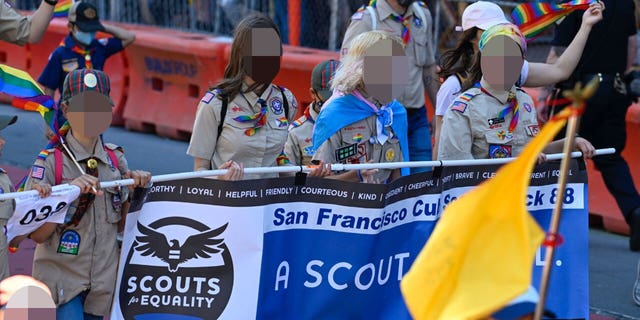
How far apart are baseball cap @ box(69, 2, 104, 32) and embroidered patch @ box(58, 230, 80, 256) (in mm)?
4380

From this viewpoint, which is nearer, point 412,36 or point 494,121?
point 494,121

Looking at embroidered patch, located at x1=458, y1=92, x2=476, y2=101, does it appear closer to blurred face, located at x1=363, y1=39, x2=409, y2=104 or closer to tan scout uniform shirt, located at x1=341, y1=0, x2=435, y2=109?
blurred face, located at x1=363, y1=39, x2=409, y2=104

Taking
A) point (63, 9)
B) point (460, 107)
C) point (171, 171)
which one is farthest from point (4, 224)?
point (171, 171)

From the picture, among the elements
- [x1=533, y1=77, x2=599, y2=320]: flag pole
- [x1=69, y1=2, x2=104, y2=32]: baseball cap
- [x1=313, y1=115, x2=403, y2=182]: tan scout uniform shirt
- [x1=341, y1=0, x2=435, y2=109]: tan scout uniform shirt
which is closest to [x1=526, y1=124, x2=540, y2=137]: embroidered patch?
[x1=313, y1=115, x2=403, y2=182]: tan scout uniform shirt

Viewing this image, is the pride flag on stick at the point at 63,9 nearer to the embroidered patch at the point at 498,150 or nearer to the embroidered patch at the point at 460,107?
the embroidered patch at the point at 460,107

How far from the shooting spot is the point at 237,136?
554cm

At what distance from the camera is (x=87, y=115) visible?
499 centimetres

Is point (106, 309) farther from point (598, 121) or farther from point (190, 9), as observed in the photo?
point (190, 9)

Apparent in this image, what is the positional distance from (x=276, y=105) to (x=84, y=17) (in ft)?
12.7

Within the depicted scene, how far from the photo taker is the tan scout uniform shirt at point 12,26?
7.21 metres

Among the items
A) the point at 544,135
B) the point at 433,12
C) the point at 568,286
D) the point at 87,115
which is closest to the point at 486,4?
the point at 568,286

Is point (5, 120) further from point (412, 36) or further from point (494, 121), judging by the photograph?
point (412, 36)

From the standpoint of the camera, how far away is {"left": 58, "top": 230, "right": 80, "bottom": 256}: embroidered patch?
4949 millimetres

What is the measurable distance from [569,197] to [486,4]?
1.57m
